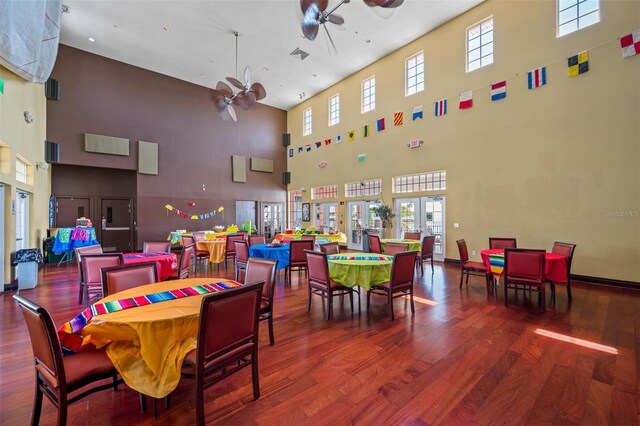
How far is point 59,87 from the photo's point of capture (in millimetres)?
8711

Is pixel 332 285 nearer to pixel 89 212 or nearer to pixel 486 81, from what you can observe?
pixel 486 81

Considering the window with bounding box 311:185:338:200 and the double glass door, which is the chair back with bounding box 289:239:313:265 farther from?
the window with bounding box 311:185:338:200

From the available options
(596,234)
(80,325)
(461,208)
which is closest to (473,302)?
(596,234)

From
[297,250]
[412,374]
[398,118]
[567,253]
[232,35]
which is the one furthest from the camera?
[398,118]

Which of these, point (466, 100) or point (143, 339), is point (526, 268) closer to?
point (143, 339)

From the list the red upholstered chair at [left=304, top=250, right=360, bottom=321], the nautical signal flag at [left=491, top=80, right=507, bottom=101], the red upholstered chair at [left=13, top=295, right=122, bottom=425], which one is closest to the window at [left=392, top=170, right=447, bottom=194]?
the nautical signal flag at [left=491, top=80, right=507, bottom=101]

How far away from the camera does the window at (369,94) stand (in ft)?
33.2

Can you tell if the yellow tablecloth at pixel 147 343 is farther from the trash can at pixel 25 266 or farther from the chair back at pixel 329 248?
the trash can at pixel 25 266

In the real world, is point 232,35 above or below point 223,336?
above

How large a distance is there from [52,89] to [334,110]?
363 inches

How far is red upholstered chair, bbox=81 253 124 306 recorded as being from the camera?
12.6 ft

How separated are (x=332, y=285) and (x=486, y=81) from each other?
6.67 meters

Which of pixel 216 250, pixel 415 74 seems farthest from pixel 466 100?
pixel 216 250

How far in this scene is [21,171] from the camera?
6.31 m
